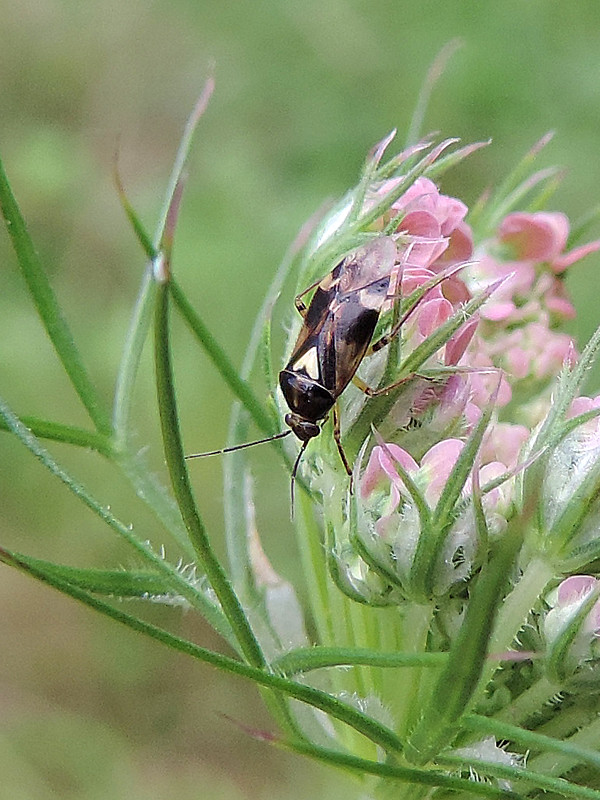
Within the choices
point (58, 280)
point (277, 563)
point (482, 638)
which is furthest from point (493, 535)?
point (58, 280)

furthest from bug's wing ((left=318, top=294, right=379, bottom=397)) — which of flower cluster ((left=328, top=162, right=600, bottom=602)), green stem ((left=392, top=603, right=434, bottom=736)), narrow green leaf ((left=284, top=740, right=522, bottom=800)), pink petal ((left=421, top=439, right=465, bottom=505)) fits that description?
narrow green leaf ((left=284, top=740, right=522, bottom=800))

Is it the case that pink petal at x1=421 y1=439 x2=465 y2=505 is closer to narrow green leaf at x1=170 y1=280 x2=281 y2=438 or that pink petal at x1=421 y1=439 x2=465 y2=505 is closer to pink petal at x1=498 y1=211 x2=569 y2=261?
narrow green leaf at x1=170 y1=280 x2=281 y2=438

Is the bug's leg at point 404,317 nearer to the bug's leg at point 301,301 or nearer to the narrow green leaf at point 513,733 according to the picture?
the bug's leg at point 301,301

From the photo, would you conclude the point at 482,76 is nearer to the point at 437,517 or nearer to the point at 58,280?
A: the point at 58,280

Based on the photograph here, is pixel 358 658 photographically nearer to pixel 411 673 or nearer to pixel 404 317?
pixel 411 673

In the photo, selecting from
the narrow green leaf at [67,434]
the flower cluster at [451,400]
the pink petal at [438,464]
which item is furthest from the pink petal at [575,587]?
the narrow green leaf at [67,434]

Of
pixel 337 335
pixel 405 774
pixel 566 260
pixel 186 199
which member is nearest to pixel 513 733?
pixel 405 774

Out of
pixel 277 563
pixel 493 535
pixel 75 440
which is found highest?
pixel 277 563
